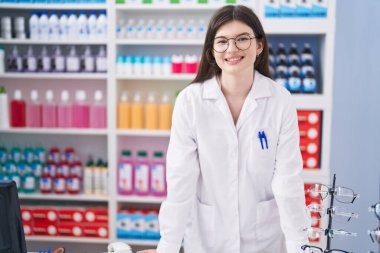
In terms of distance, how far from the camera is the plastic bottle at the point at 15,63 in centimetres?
354

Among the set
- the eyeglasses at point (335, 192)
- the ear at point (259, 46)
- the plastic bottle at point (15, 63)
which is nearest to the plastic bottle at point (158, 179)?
the plastic bottle at point (15, 63)

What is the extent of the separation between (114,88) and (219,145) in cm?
180

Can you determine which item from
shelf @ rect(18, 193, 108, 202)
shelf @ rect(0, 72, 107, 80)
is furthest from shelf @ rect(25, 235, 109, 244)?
shelf @ rect(0, 72, 107, 80)

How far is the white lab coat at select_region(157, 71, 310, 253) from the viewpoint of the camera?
1.76m

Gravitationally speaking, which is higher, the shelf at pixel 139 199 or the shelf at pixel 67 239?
the shelf at pixel 139 199

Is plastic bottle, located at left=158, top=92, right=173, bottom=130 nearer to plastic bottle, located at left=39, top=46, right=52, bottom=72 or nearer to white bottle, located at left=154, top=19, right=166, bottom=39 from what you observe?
white bottle, located at left=154, top=19, right=166, bottom=39

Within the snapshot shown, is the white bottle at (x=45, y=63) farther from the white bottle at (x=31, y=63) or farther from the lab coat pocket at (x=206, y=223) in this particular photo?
the lab coat pocket at (x=206, y=223)

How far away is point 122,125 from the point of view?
11.5 ft

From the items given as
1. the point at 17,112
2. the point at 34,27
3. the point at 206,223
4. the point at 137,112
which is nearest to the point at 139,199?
the point at 137,112

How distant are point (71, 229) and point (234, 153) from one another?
2237 mm

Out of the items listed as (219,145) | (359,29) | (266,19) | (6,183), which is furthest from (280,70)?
(6,183)

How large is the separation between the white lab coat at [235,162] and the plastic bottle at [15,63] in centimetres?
216

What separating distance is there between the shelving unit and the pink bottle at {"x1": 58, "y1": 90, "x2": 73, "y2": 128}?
76mm

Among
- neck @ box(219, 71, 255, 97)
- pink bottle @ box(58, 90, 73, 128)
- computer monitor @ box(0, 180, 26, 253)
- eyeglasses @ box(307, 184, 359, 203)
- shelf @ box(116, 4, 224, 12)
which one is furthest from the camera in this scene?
pink bottle @ box(58, 90, 73, 128)
